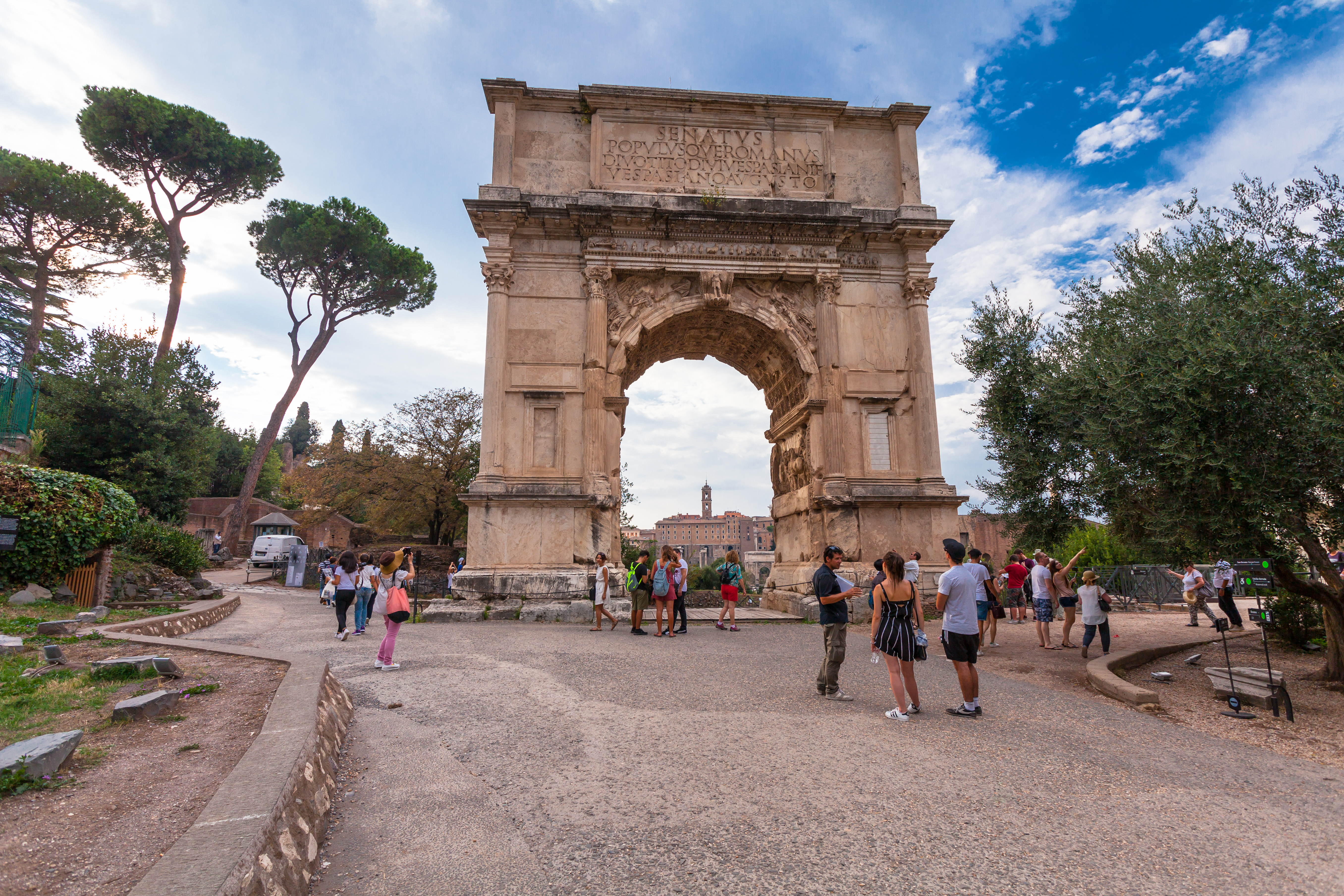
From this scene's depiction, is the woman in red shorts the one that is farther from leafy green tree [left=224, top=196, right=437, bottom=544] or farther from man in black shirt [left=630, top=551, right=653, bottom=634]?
leafy green tree [left=224, top=196, right=437, bottom=544]

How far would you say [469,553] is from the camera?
1324 centimetres

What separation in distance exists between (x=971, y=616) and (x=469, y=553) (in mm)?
10011

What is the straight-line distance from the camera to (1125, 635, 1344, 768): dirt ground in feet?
18.4

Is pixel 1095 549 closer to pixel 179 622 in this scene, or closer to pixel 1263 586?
pixel 1263 586

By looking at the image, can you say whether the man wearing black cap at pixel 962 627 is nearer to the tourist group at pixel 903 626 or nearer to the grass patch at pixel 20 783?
the tourist group at pixel 903 626

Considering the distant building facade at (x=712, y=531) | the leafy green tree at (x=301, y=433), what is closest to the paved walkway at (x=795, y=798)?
the leafy green tree at (x=301, y=433)

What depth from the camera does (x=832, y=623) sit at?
6.58 meters

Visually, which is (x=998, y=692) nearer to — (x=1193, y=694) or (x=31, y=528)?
(x=1193, y=694)

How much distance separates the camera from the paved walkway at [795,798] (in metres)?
3.06

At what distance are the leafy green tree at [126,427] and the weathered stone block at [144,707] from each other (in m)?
17.7

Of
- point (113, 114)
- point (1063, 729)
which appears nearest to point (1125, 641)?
point (1063, 729)

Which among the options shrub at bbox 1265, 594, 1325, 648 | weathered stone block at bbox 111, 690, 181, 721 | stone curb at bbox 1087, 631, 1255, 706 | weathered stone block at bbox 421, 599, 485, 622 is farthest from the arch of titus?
weathered stone block at bbox 111, 690, 181, 721

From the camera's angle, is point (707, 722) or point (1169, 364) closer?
point (707, 722)

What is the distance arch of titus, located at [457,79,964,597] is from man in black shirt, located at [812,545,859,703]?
747 cm
